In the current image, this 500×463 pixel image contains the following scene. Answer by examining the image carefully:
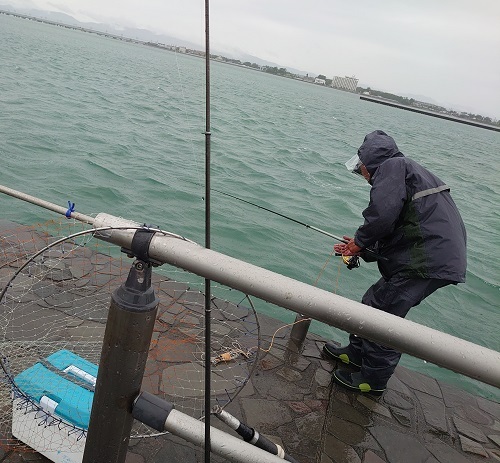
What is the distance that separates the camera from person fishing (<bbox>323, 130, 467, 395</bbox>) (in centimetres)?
340

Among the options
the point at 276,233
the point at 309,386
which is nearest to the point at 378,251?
the point at 309,386

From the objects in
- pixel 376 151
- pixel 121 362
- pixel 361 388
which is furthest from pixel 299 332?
pixel 121 362

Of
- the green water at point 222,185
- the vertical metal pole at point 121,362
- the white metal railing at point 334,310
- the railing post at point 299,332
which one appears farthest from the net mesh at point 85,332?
the green water at point 222,185

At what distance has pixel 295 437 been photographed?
342cm

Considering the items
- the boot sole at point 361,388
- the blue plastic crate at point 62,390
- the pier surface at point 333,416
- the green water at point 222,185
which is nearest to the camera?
the blue plastic crate at point 62,390

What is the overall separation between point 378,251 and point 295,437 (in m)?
1.64

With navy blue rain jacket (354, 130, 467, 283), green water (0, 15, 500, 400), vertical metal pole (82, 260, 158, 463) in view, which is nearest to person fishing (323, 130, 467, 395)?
navy blue rain jacket (354, 130, 467, 283)

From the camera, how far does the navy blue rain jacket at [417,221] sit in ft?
11.1

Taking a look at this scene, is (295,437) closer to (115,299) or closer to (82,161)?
(115,299)

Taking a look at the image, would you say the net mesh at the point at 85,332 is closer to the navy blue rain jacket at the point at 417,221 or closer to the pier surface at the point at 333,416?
the pier surface at the point at 333,416

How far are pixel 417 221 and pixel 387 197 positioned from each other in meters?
0.31

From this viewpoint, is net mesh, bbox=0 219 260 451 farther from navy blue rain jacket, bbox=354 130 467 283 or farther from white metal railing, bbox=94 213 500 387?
white metal railing, bbox=94 213 500 387

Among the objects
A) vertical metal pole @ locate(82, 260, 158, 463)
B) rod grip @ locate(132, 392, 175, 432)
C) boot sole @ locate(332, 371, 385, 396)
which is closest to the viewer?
vertical metal pole @ locate(82, 260, 158, 463)

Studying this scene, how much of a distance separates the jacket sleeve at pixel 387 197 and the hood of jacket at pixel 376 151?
0.53 ft
